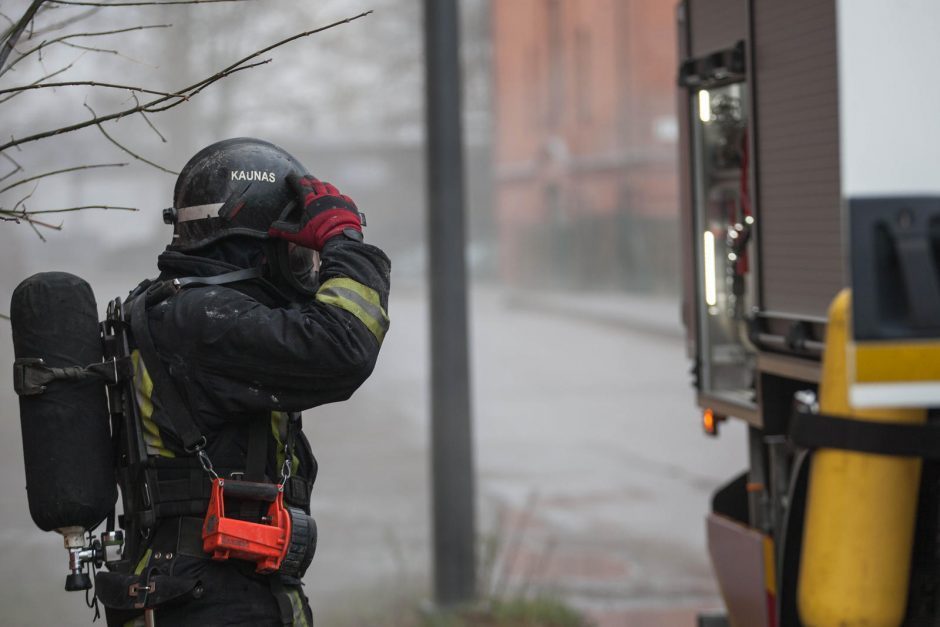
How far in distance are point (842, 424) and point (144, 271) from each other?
326 inches

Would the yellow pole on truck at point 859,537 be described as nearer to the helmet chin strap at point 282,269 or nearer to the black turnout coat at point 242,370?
the black turnout coat at point 242,370

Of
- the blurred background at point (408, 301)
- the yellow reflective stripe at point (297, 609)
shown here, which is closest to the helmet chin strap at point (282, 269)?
the blurred background at point (408, 301)

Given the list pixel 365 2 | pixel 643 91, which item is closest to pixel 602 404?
pixel 365 2

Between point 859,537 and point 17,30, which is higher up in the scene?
point 17,30

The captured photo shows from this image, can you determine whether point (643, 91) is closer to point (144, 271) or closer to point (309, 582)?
point (144, 271)

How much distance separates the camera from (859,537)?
2076 mm

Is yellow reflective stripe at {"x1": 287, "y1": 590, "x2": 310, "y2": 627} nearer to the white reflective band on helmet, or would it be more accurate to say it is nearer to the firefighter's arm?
the firefighter's arm

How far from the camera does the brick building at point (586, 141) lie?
Result: 2630 centimetres

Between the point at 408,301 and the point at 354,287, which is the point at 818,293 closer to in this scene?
the point at 354,287

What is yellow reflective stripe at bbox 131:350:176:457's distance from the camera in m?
2.52

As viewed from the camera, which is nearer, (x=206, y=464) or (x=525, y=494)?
(x=206, y=464)

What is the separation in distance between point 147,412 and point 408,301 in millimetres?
22252

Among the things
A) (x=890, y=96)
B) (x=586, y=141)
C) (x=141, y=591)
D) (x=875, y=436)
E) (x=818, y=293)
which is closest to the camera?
(x=890, y=96)

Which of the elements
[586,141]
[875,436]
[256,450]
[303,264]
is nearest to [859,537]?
[875,436]
